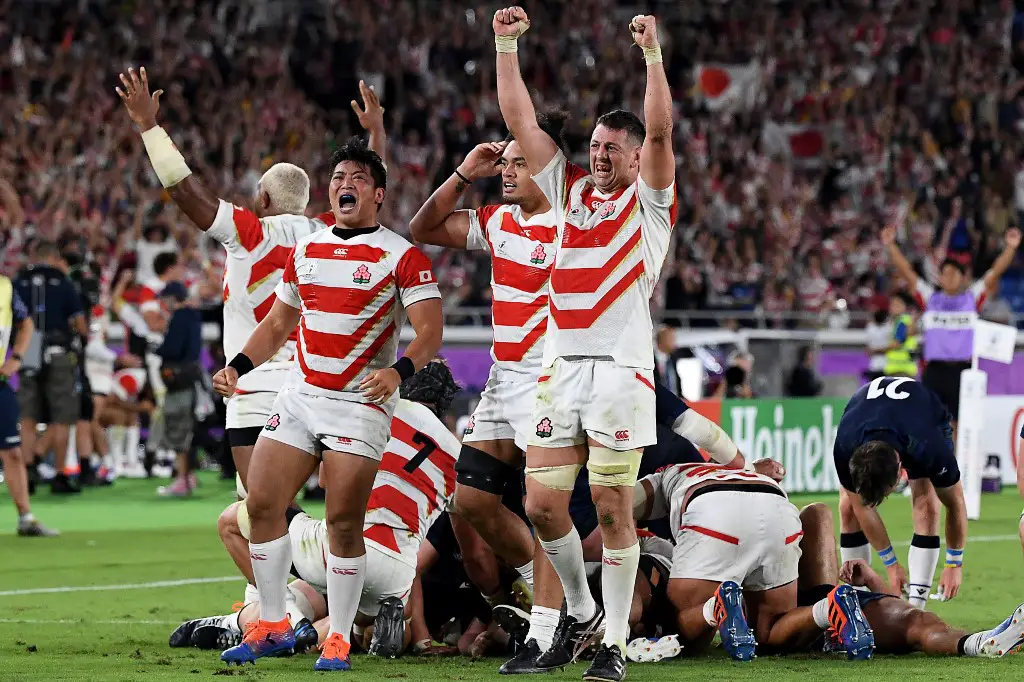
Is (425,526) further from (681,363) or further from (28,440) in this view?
(681,363)

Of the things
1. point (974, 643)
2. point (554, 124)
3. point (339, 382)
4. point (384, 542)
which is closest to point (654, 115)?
point (554, 124)

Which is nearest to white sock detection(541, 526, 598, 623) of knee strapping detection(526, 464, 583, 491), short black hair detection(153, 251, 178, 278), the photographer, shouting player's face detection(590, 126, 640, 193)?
knee strapping detection(526, 464, 583, 491)

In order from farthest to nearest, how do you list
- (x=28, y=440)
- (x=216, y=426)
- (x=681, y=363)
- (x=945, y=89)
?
(x=945, y=89) → (x=681, y=363) → (x=216, y=426) → (x=28, y=440)

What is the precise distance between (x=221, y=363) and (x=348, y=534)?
1114 centimetres

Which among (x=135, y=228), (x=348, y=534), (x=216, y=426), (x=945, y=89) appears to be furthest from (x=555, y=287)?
(x=945, y=89)

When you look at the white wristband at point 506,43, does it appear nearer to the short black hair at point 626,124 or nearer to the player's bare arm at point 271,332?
the short black hair at point 626,124

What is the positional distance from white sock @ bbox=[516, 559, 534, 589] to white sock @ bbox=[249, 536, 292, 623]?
110 cm

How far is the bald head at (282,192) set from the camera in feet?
27.1

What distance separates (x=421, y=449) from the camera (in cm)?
744

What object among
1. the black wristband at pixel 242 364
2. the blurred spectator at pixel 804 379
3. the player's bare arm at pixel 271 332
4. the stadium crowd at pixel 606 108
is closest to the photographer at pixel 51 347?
the stadium crowd at pixel 606 108

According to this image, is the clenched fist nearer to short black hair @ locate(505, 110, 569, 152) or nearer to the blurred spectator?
short black hair @ locate(505, 110, 569, 152)

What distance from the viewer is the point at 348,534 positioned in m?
6.59

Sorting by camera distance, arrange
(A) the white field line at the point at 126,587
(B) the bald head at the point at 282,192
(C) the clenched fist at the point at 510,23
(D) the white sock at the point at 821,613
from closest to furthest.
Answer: (C) the clenched fist at the point at 510,23 < (D) the white sock at the point at 821,613 < (B) the bald head at the point at 282,192 < (A) the white field line at the point at 126,587

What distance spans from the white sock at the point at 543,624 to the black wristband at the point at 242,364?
1634 mm
